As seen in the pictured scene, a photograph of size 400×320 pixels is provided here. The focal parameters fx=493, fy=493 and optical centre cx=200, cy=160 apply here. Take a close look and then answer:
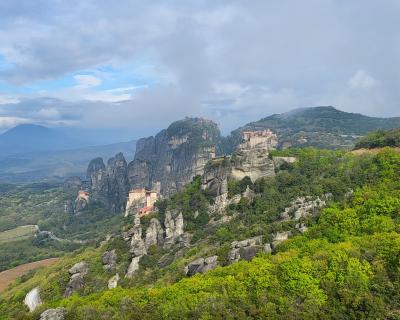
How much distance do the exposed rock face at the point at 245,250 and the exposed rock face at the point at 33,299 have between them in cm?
2904

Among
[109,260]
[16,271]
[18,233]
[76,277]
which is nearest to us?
[76,277]

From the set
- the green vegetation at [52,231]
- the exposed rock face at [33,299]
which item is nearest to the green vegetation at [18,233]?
the green vegetation at [52,231]

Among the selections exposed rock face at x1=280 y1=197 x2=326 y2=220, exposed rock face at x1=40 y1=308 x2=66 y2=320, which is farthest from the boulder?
exposed rock face at x1=280 y1=197 x2=326 y2=220

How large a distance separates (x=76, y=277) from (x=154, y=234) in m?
12.7

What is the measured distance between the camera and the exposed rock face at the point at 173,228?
7312 centimetres

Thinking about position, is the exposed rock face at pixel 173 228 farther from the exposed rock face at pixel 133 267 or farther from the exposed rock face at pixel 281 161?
the exposed rock face at pixel 281 161

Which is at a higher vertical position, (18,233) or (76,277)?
(76,277)

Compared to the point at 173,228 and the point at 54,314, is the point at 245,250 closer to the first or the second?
the point at 54,314

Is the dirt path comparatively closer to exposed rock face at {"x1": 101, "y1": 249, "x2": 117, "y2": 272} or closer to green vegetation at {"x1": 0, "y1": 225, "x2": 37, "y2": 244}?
exposed rock face at {"x1": 101, "y1": 249, "x2": 117, "y2": 272}

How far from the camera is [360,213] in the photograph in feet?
176

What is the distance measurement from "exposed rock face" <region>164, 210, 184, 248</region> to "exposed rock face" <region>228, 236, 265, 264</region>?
18.4 meters

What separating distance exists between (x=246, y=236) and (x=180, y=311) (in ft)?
72.7

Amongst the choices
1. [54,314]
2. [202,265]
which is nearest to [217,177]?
[202,265]

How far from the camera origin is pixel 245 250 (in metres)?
53.9
